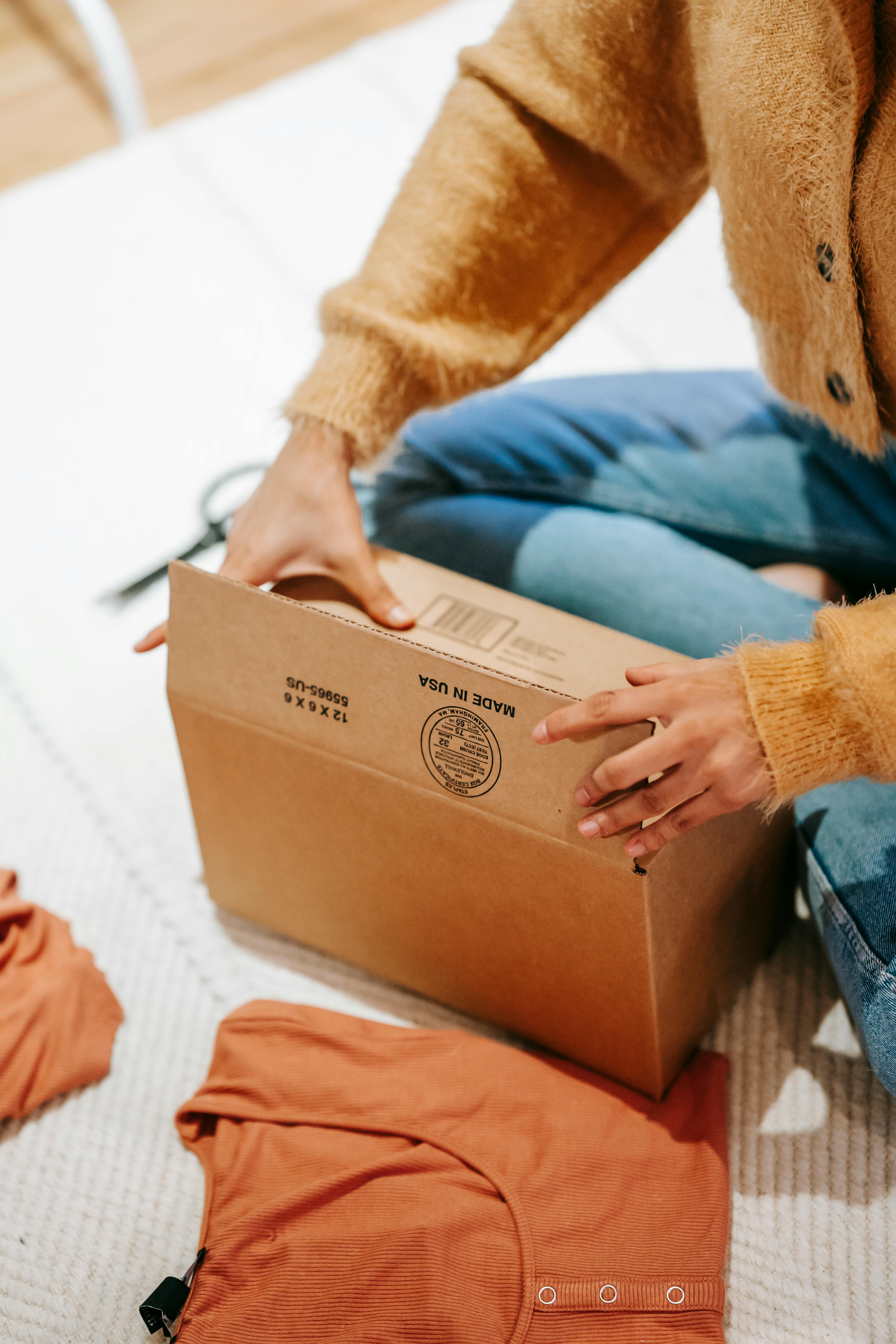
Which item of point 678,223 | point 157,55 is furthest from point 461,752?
point 157,55

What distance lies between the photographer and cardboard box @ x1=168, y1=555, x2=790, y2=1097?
566 mm

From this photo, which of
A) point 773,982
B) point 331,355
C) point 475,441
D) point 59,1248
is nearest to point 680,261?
point 475,441

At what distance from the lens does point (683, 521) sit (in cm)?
82

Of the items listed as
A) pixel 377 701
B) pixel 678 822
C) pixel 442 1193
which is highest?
pixel 377 701

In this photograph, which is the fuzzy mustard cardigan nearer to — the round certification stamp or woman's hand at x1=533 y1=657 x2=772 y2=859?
woman's hand at x1=533 y1=657 x2=772 y2=859

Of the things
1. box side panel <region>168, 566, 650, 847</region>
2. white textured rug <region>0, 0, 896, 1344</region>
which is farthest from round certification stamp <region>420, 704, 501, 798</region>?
white textured rug <region>0, 0, 896, 1344</region>

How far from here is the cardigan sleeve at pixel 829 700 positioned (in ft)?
1.64

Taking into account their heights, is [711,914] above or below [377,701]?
below

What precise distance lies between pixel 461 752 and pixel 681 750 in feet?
0.43

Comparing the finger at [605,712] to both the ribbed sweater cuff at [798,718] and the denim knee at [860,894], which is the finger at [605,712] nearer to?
the ribbed sweater cuff at [798,718]

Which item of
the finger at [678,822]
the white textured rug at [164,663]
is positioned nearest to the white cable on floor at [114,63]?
the white textured rug at [164,663]

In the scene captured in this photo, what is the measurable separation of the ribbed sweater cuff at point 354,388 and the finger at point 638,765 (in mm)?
305

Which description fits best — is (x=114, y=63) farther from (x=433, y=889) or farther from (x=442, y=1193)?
(x=442, y=1193)

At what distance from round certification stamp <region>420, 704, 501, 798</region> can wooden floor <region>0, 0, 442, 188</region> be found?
143 cm
